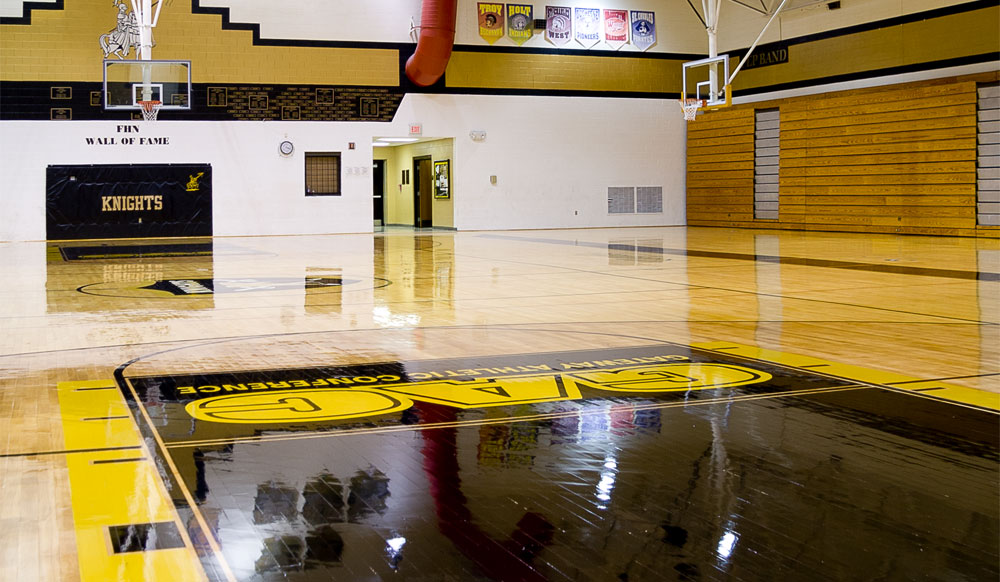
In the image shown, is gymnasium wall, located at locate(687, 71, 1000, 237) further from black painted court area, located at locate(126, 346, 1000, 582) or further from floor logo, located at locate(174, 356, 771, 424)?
black painted court area, located at locate(126, 346, 1000, 582)

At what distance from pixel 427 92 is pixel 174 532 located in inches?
927

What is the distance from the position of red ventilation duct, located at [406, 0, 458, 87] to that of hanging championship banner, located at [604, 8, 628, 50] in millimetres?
5004

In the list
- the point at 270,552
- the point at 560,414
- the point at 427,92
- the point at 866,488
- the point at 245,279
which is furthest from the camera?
the point at 427,92

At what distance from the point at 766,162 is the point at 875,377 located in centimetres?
2149

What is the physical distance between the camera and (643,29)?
27.6 m

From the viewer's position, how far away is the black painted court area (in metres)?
2.72

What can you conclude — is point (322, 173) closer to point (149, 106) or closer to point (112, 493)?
point (149, 106)

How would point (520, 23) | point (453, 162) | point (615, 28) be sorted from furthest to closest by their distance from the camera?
point (615, 28) < point (453, 162) < point (520, 23)

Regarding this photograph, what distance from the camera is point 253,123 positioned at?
2436cm

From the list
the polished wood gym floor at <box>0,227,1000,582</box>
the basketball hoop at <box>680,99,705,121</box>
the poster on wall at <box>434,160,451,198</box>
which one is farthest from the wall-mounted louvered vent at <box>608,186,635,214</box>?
the polished wood gym floor at <box>0,227,1000,582</box>

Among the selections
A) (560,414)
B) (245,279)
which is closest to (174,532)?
(560,414)

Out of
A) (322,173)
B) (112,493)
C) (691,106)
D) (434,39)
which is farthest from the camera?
(322,173)

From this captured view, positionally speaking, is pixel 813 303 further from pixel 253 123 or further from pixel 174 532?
pixel 253 123

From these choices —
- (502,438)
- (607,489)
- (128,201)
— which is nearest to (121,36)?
(128,201)
